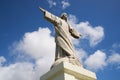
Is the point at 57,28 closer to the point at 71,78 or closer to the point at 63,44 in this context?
the point at 63,44

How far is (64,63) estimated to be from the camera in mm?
7637

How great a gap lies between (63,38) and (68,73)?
1801 millimetres

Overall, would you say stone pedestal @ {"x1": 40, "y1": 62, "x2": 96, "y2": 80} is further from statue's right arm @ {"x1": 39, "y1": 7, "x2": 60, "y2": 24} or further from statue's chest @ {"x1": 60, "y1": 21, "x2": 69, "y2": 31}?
statue's right arm @ {"x1": 39, "y1": 7, "x2": 60, "y2": 24}

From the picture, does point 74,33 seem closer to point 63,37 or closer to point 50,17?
point 63,37

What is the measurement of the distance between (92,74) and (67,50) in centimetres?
131

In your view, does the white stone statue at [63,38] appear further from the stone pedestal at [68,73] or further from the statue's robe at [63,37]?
the stone pedestal at [68,73]

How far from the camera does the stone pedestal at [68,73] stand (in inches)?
300

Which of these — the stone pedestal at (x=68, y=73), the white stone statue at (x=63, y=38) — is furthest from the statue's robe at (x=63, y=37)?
the stone pedestal at (x=68, y=73)

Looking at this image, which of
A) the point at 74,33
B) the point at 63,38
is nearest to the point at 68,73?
the point at 63,38

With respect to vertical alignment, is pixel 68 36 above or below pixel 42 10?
below

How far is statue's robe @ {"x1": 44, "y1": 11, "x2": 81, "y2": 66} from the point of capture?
28.1 ft

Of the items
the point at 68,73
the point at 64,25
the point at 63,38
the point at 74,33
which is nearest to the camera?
the point at 68,73

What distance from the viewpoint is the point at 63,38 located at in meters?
9.05

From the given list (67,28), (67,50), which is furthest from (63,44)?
(67,28)
